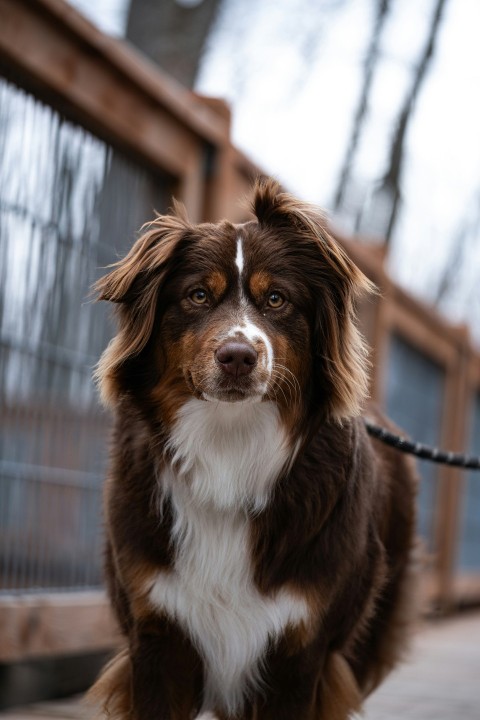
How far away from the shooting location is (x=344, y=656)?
4.00 metres

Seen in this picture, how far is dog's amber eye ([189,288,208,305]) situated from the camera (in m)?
3.44

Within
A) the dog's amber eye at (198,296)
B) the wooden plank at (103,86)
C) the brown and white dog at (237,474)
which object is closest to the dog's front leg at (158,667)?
the brown and white dog at (237,474)

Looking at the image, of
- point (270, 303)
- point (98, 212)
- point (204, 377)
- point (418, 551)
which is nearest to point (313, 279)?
point (270, 303)

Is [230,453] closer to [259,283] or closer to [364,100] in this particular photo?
[259,283]

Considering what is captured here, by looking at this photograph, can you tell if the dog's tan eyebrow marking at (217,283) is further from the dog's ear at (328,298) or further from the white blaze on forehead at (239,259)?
the dog's ear at (328,298)

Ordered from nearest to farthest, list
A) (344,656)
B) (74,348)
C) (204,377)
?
(204,377) → (344,656) → (74,348)

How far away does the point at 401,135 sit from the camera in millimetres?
15836

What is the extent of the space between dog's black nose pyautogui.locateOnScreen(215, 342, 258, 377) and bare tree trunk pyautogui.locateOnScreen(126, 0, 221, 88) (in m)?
7.25

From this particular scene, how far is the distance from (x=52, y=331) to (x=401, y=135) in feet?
38.0

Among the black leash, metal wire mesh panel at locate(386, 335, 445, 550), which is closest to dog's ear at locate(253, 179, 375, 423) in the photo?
the black leash

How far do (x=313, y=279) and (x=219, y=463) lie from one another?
0.61 m

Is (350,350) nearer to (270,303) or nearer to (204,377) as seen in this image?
(270,303)

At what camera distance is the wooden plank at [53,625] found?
4.55m

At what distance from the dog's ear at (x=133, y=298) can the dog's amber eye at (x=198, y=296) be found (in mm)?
112
